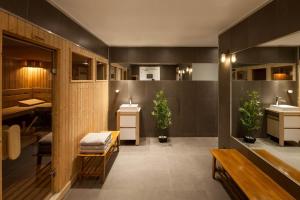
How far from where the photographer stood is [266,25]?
2938 millimetres

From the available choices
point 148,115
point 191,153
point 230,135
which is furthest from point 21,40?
point 148,115

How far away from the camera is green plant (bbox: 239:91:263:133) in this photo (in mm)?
3721

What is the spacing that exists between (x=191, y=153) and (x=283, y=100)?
99.9 inches

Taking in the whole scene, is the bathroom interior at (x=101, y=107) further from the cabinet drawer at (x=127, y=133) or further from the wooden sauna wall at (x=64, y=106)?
the cabinet drawer at (x=127, y=133)

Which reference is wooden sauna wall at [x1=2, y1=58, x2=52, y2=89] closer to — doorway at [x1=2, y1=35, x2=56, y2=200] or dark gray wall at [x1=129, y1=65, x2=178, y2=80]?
A: doorway at [x1=2, y1=35, x2=56, y2=200]

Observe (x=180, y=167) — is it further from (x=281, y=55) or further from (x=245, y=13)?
(x=245, y=13)

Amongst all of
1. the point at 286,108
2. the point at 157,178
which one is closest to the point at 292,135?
the point at 286,108

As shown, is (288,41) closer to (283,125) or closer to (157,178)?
(283,125)

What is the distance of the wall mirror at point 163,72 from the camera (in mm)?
6676

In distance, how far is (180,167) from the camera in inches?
172

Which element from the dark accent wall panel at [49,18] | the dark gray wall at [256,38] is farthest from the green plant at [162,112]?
the dark accent wall panel at [49,18]

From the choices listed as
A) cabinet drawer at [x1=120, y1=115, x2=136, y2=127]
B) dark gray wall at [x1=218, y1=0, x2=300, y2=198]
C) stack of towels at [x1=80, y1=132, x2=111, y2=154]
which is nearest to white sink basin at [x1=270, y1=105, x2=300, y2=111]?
dark gray wall at [x1=218, y1=0, x2=300, y2=198]

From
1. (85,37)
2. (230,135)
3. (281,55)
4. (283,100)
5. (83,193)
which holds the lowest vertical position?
(83,193)

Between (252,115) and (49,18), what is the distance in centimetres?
332
